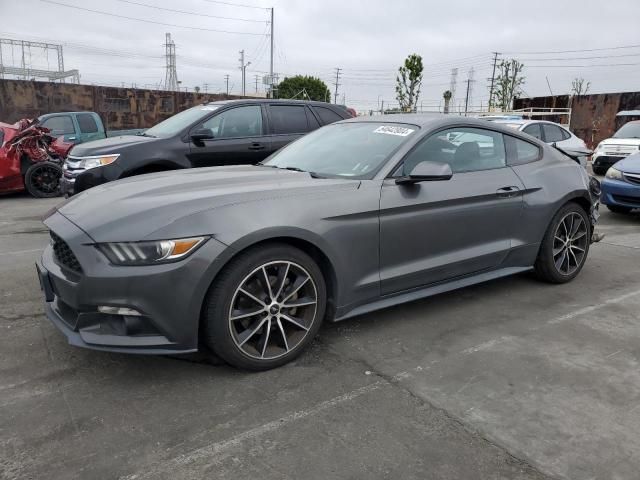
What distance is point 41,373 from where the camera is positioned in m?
3.09

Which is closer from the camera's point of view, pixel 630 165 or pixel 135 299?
pixel 135 299

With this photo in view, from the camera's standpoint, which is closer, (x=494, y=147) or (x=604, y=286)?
(x=494, y=147)

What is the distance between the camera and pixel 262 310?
3.03 meters

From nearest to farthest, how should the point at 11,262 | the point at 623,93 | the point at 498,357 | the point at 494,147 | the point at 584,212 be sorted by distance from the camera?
the point at 498,357, the point at 494,147, the point at 584,212, the point at 11,262, the point at 623,93

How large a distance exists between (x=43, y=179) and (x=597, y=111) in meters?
24.5

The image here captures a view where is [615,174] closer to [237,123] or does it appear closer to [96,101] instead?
[237,123]

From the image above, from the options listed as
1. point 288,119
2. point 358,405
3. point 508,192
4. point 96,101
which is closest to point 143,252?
point 358,405

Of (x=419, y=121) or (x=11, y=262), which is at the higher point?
(x=419, y=121)

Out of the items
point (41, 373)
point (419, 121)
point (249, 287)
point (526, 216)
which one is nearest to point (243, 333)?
point (249, 287)

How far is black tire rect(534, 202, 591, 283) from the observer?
4.58 metres

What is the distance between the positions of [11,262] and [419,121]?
4.31 metres

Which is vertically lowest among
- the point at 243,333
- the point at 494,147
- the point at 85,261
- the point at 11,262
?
the point at 11,262

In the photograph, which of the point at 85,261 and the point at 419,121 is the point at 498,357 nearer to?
the point at 419,121

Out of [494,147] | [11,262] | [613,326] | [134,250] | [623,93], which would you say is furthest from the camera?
[623,93]
